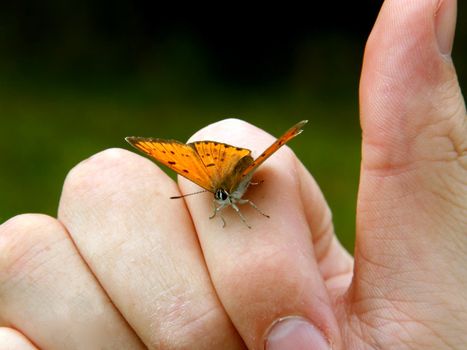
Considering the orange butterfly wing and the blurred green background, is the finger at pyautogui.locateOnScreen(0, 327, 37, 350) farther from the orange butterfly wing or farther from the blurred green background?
the blurred green background

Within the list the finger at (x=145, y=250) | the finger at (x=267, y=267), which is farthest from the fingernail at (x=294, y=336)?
the finger at (x=145, y=250)

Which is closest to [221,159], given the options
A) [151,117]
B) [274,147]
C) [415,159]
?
[274,147]

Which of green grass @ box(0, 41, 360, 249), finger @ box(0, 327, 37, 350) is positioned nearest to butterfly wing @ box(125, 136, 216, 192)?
finger @ box(0, 327, 37, 350)

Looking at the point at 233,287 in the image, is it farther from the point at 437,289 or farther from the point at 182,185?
the point at 437,289

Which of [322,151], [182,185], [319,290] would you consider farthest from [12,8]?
[319,290]

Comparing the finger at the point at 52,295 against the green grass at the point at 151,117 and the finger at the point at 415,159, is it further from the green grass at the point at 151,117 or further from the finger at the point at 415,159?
the green grass at the point at 151,117

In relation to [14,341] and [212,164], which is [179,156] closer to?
[212,164]

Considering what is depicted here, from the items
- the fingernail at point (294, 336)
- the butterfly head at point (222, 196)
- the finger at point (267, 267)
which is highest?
the butterfly head at point (222, 196)
